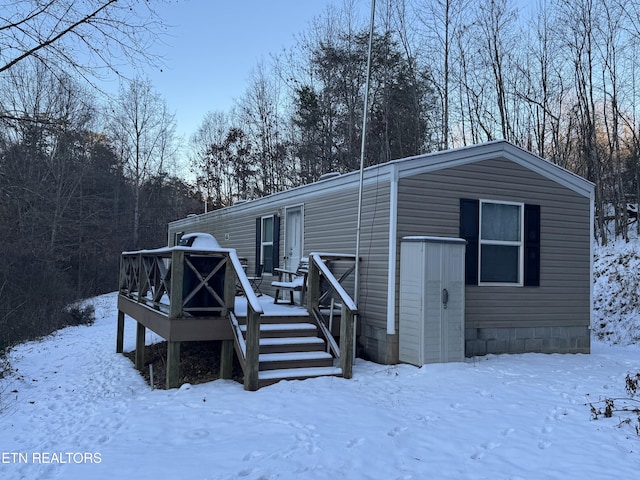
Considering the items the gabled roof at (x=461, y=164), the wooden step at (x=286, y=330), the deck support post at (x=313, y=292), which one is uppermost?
the gabled roof at (x=461, y=164)

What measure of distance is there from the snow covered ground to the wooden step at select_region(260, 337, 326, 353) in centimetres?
62

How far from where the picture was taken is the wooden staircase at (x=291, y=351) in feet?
A: 20.2

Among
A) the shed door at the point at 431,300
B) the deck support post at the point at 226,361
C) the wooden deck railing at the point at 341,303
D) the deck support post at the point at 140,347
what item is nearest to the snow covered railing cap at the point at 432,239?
the shed door at the point at 431,300

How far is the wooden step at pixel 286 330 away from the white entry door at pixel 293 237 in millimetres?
2765

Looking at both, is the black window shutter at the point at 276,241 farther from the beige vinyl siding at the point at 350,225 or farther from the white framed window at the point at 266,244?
the white framed window at the point at 266,244

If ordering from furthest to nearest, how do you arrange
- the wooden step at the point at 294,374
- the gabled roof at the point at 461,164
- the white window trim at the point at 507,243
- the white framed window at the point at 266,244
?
the white framed window at the point at 266,244, the white window trim at the point at 507,243, the gabled roof at the point at 461,164, the wooden step at the point at 294,374

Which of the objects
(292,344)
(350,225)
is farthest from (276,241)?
(292,344)

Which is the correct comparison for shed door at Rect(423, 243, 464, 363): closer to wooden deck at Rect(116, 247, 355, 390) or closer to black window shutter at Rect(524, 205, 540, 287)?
wooden deck at Rect(116, 247, 355, 390)

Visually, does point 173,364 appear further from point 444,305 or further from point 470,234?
point 470,234

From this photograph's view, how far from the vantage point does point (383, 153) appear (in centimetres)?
1903

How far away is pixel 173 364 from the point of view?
6195 mm

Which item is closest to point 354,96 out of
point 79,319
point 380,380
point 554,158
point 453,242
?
point 554,158

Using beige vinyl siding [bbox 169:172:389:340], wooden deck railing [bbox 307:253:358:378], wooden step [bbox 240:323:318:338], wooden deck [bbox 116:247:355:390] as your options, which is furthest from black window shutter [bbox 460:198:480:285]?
wooden step [bbox 240:323:318:338]

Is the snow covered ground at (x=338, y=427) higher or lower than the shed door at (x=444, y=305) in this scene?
lower
